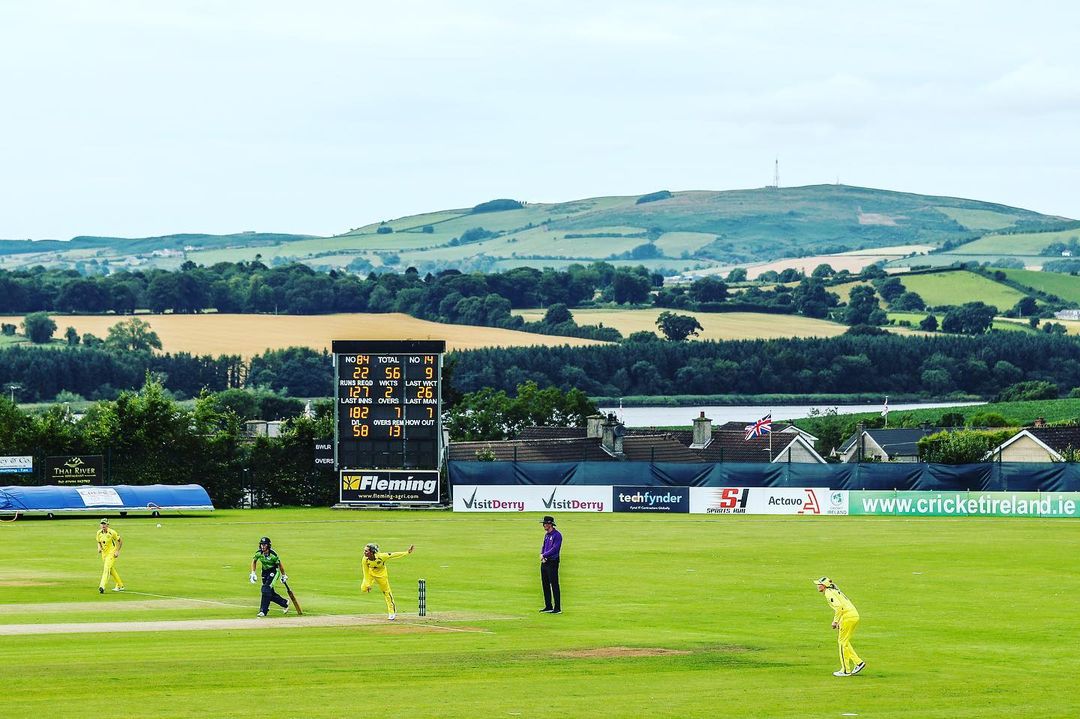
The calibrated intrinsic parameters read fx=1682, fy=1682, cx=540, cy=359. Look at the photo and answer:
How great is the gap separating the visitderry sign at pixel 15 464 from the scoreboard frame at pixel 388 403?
559 inches

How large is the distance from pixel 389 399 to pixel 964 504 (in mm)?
26413

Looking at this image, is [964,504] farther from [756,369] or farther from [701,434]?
[756,369]

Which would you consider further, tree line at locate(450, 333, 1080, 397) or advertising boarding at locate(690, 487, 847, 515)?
tree line at locate(450, 333, 1080, 397)

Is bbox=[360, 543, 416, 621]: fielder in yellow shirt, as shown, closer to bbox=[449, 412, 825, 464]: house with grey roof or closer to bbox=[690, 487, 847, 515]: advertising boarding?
bbox=[690, 487, 847, 515]: advertising boarding

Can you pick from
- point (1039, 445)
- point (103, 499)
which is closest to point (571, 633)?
point (103, 499)

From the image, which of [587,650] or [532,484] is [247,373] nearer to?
[532,484]

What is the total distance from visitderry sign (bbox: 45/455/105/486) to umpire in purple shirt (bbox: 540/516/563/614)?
4918 centimetres

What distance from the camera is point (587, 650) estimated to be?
2806 centimetres

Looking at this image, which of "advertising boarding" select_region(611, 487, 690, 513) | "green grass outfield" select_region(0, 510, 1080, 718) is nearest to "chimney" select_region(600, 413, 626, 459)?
"advertising boarding" select_region(611, 487, 690, 513)

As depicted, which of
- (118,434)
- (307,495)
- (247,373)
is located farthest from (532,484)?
(247,373)

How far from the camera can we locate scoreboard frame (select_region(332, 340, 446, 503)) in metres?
76.9

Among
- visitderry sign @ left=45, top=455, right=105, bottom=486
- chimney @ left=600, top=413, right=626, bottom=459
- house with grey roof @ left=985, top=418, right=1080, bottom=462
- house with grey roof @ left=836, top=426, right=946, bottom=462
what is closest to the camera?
visitderry sign @ left=45, top=455, right=105, bottom=486

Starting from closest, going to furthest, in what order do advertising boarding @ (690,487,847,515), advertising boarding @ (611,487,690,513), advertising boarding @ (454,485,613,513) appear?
advertising boarding @ (690,487,847,515), advertising boarding @ (611,487,690,513), advertising boarding @ (454,485,613,513)

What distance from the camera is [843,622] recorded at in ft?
80.7
